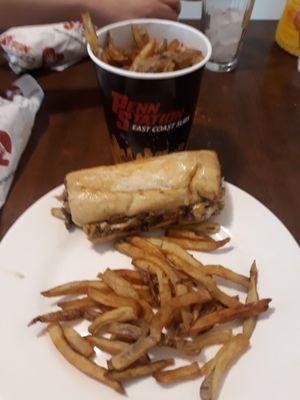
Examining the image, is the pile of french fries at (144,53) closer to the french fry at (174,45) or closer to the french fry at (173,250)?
the french fry at (174,45)

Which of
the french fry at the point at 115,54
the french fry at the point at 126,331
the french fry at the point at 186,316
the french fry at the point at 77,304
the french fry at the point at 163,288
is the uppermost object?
the french fry at the point at 115,54

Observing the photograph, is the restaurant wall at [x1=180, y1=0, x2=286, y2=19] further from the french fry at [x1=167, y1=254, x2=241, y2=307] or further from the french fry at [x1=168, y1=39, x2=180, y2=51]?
the french fry at [x1=167, y1=254, x2=241, y2=307]

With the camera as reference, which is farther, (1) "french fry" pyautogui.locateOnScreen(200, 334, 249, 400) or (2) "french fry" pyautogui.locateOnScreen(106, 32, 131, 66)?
(2) "french fry" pyautogui.locateOnScreen(106, 32, 131, 66)

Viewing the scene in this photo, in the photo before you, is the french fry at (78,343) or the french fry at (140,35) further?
the french fry at (140,35)

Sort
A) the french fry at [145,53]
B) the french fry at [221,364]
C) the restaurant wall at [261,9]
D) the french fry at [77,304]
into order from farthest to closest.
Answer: the restaurant wall at [261,9], the french fry at [145,53], the french fry at [77,304], the french fry at [221,364]

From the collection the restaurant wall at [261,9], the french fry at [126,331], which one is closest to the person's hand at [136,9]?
the french fry at [126,331]

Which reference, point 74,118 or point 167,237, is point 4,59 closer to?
point 74,118

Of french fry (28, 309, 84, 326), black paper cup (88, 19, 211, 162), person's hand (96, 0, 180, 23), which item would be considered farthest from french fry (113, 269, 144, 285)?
person's hand (96, 0, 180, 23)
